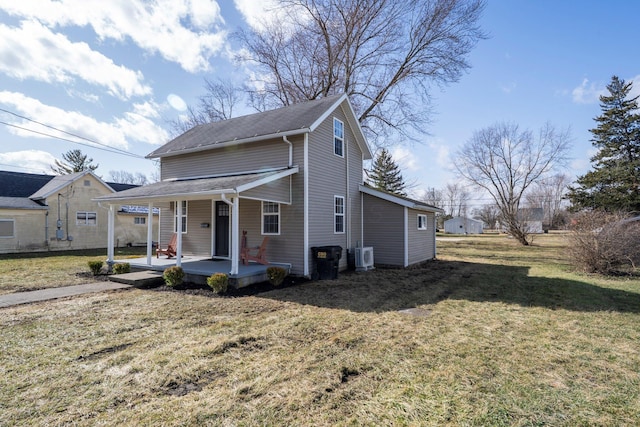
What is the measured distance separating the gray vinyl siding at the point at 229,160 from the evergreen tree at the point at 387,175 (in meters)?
27.6

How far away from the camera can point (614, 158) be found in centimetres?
2569

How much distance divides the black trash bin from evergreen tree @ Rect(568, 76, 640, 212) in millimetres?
25998

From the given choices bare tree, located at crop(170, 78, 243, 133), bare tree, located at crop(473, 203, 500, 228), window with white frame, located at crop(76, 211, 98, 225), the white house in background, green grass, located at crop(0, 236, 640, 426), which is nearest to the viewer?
green grass, located at crop(0, 236, 640, 426)

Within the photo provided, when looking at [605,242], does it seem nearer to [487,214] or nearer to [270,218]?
[270,218]

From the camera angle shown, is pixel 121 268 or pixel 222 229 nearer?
pixel 121 268

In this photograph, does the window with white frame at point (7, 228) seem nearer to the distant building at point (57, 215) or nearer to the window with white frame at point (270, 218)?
the distant building at point (57, 215)

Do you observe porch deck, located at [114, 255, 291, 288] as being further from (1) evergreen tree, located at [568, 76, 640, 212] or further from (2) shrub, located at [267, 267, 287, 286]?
(1) evergreen tree, located at [568, 76, 640, 212]

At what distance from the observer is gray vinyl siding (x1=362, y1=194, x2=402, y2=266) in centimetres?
1233

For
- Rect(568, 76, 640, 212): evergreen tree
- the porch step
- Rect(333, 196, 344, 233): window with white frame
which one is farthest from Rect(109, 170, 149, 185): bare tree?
Rect(568, 76, 640, 212): evergreen tree

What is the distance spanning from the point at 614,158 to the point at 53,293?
36.2 m

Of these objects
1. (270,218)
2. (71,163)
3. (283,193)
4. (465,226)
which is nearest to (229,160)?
(270,218)

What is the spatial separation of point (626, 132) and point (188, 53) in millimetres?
32974

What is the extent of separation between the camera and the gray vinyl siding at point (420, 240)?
12959mm

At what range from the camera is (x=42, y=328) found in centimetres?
498
